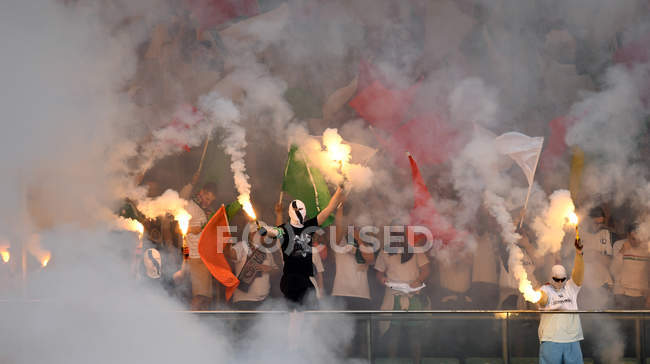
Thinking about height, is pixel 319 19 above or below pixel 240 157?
above

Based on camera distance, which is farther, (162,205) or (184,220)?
(162,205)

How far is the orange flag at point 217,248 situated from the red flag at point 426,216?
6.75 ft

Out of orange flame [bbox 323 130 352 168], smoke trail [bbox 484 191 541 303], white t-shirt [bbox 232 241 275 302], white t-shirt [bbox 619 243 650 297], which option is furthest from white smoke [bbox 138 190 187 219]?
white t-shirt [bbox 619 243 650 297]

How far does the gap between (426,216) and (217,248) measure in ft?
7.69

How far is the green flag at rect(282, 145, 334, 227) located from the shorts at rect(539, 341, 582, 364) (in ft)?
9.16

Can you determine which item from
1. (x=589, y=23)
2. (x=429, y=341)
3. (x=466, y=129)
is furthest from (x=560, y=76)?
(x=429, y=341)

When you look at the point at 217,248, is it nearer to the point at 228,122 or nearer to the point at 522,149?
the point at 228,122

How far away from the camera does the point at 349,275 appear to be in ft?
23.1

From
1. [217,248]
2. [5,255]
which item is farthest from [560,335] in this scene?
[5,255]

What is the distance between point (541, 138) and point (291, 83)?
2.85 metres

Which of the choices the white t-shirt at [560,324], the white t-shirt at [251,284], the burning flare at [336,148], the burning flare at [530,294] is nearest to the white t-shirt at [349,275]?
the white t-shirt at [251,284]

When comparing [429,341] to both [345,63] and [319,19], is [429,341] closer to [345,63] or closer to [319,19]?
[345,63]

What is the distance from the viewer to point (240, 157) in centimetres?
709

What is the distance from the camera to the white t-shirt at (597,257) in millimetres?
6887
